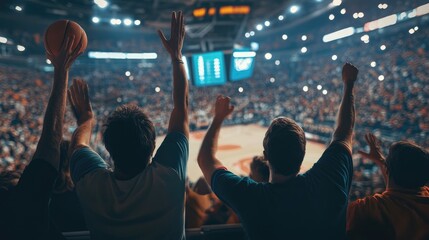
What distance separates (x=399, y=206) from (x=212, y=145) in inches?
54.4

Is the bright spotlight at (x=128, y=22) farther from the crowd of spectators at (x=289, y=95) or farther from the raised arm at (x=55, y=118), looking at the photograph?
the raised arm at (x=55, y=118)

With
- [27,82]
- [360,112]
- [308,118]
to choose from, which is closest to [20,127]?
[27,82]

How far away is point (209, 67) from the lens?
40.2ft

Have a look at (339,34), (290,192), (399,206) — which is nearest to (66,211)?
(290,192)

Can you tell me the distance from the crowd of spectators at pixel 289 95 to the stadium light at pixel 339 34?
1573 mm

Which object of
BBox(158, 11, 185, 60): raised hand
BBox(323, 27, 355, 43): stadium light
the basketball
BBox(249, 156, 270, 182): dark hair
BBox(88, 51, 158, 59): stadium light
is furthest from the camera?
BBox(88, 51, 158, 59): stadium light

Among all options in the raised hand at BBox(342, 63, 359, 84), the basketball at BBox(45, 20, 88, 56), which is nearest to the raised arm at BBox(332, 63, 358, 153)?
the raised hand at BBox(342, 63, 359, 84)

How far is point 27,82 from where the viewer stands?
23.9m

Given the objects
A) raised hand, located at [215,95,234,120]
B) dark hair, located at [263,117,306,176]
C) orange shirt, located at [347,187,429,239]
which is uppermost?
raised hand, located at [215,95,234,120]

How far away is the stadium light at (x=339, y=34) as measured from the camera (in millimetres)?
30797

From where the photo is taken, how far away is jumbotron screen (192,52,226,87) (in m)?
12.2

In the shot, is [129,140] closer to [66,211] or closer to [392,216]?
[66,211]

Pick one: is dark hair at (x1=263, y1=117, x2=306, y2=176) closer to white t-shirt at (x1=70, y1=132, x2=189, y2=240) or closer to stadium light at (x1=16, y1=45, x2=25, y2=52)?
white t-shirt at (x1=70, y1=132, x2=189, y2=240)

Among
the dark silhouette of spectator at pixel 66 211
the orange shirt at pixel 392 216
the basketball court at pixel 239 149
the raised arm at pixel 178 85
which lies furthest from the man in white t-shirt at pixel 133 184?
the basketball court at pixel 239 149
